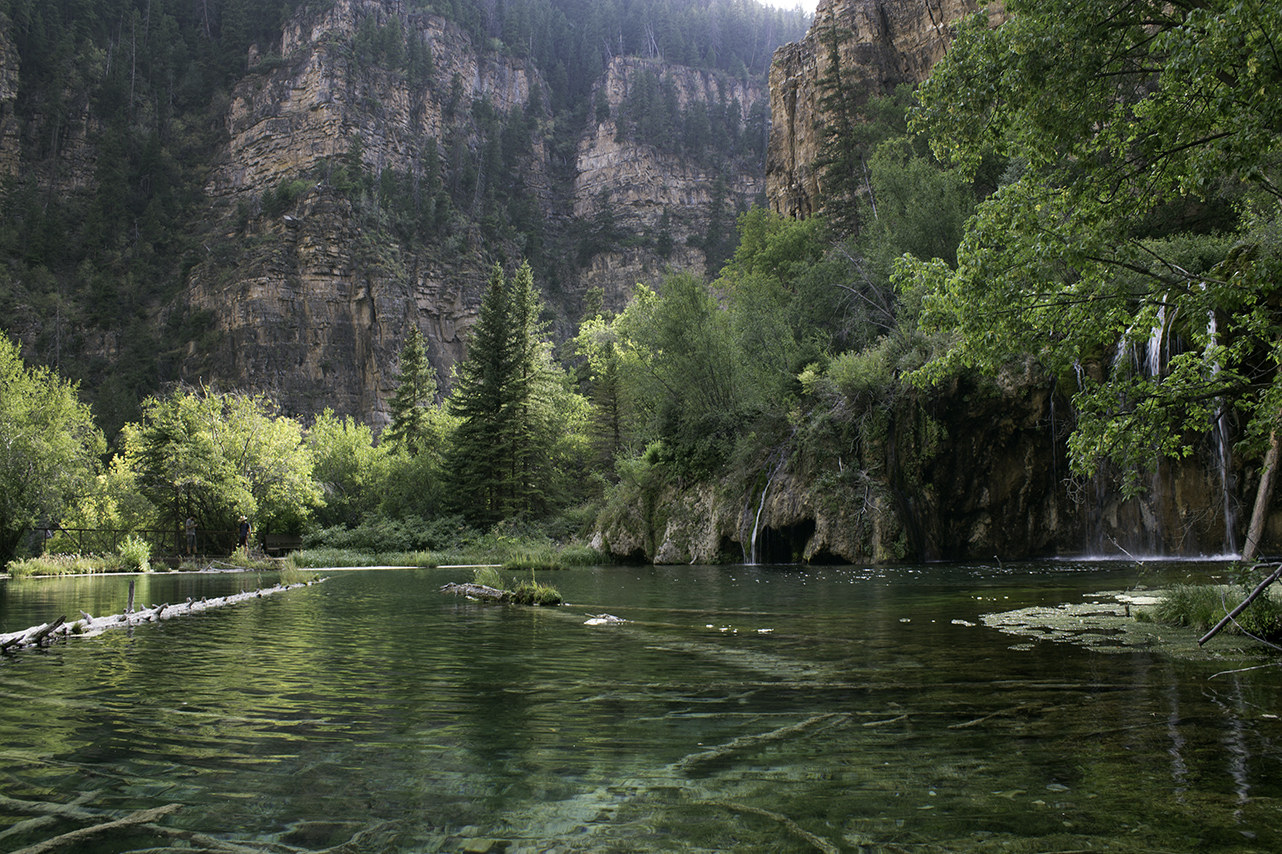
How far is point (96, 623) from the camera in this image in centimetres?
1052

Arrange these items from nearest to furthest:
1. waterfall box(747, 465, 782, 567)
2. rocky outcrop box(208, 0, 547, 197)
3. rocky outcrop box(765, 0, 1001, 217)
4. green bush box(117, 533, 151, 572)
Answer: green bush box(117, 533, 151, 572) < waterfall box(747, 465, 782, 567) < rocky outcrop box(765, 0, 1001, 217) < rocky outcrop box(208, 0, 547, 197)

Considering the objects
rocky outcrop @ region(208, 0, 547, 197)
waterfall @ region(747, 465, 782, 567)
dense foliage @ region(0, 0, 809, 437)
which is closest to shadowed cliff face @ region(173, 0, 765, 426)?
rocky outcrop @ region(208, 0, 547, 197)

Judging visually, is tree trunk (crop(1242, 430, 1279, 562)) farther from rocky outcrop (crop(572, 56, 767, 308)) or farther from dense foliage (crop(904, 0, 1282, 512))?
rocky outcrop (crop(572, 56, 767, 308))

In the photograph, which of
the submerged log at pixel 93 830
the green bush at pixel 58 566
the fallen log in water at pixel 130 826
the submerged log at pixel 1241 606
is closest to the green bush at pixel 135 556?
the green bush at pixel 58 566

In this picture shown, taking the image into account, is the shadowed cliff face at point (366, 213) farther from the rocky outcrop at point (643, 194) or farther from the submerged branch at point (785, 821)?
the submerged branch at point (785, 821)

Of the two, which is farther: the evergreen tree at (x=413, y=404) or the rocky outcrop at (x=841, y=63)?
the evergreen tree at (x=413, y=404)

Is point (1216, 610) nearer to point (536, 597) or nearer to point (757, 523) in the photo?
point (536, 597)

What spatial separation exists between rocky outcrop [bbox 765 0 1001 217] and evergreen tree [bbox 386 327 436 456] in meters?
29.9

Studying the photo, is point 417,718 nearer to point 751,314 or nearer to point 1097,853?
point 1097,853

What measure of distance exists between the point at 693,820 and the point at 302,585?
64.5ft

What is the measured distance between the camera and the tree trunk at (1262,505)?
876 centimetres

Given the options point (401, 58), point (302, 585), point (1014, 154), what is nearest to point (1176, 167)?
point (1014, 154)

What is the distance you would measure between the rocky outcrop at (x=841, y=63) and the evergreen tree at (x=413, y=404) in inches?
1176

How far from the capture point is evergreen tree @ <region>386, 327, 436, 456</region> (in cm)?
5250
